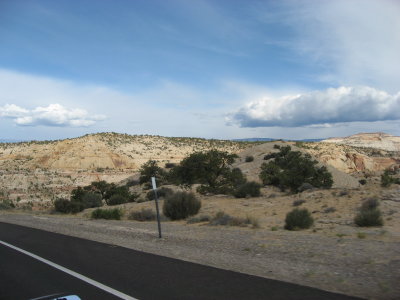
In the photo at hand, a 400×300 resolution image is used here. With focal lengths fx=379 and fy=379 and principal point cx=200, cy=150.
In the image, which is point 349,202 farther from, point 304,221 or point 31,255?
point 31,255

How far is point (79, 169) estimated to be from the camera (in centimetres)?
7638

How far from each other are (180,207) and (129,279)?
14.8 m

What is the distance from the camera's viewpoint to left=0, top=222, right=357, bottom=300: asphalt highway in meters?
6.53

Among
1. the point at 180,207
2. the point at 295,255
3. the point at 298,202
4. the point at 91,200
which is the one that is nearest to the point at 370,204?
the point at 298,202

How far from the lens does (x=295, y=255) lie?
9664 mm

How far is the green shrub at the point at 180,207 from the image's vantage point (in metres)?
22.3

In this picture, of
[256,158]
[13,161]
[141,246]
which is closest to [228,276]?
[141,246]

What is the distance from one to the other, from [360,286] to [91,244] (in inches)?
349

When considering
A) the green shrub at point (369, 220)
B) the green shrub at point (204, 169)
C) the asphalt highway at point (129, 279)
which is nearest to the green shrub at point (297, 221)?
the green shrub at point (369, 220)

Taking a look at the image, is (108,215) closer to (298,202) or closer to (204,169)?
(298,202)

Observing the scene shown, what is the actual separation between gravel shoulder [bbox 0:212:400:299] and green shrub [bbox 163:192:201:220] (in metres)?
7.18

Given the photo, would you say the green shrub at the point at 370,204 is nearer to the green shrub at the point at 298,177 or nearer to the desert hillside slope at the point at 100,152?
the green shrub at the point at 298,177

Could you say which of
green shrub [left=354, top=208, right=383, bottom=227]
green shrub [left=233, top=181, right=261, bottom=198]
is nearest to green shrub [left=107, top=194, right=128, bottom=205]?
green shrub [left=233, top=181, right=261, bottom=198]

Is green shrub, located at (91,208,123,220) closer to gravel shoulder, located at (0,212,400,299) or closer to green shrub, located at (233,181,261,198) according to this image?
gravel shoulder, located at (0,212,400,299)
